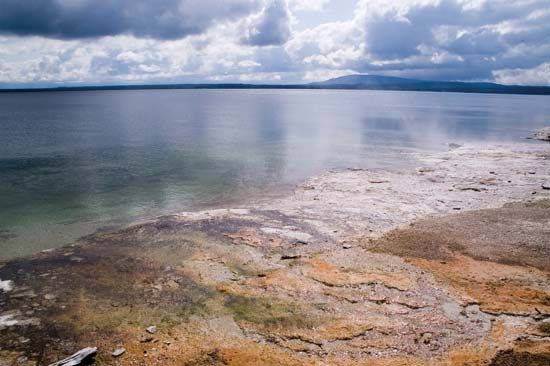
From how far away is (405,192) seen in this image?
31.3m

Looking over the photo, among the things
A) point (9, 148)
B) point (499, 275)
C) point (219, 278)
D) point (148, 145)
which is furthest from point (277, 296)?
point (9, 148)

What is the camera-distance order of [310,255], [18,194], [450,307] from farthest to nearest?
[18,194] < [310,255] < [450,307]

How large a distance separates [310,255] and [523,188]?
22.9 m

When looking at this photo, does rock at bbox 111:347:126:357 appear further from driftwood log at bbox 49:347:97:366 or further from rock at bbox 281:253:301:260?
rock at bbox 281:253:301:260

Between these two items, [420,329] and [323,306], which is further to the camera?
[323,306]

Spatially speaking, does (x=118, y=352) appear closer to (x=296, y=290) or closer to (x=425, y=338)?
(x=296, y=290)

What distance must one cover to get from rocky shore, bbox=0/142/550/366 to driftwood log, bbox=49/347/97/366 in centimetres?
27

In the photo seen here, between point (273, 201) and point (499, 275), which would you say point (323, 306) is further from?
point (273, 201)

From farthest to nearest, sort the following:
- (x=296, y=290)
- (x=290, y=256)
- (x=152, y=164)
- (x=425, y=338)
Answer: (x=152, y=164) → (x=290, y=256) → (x=296, y=290) → (x=425, y=338)

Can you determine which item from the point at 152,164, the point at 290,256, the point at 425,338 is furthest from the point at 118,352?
the point at 152,164

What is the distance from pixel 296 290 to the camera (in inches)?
624

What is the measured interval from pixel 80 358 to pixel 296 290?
7.93 meters

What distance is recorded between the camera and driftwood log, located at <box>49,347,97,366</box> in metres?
11.5

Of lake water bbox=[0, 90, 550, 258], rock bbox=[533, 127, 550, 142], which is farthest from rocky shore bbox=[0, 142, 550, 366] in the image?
rock bbox=[533, 127, 550, 142]
